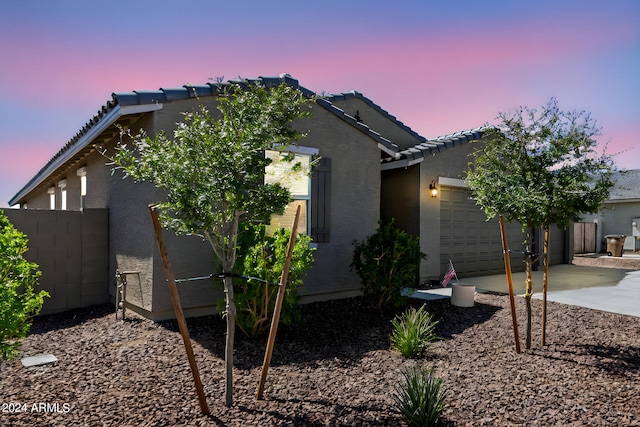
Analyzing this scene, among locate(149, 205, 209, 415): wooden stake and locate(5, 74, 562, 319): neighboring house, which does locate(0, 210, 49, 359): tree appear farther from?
locate(5, 74, 562, 319): neighboring house

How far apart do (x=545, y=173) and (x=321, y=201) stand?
3468mm

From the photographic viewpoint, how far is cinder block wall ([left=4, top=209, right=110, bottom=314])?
6.46 meters

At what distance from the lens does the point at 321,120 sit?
23.4 ft

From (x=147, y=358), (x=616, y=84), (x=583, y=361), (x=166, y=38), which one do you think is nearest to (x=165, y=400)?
(x=147, y=358)

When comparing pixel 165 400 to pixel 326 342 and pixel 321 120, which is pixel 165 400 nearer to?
pixel 326 342

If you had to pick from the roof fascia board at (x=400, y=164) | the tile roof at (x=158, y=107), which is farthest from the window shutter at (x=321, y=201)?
the roof fascia board at (x=400, y=164)

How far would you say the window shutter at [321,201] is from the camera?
Result: 6.86 meters

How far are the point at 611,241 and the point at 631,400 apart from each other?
17.2 meters

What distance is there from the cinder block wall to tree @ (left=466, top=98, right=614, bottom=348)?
20.9ft

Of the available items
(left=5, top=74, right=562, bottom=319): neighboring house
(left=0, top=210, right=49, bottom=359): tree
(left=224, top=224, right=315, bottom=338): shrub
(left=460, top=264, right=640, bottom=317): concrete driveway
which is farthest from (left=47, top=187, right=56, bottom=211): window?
(left=460, top=264, right=640, bottom=317): concrete driveway

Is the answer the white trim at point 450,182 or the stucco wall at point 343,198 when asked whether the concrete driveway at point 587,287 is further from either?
the stucco wall at point 343,198

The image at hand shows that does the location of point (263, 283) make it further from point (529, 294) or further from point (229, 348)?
point (529, 294)

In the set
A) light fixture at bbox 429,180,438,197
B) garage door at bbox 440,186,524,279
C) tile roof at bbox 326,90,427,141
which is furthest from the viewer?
tile roof at bbox 326,90,427,141

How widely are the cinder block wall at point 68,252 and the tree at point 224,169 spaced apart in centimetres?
429
